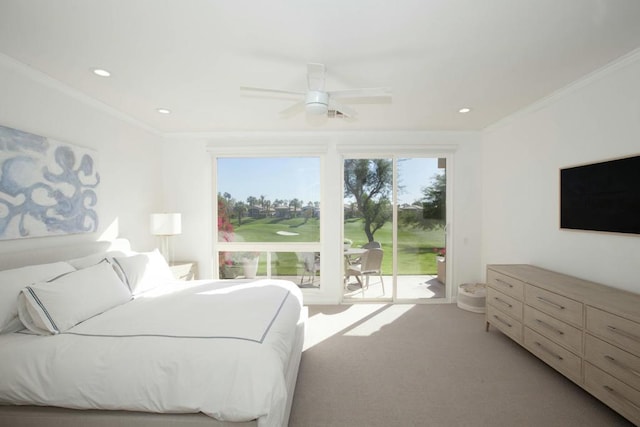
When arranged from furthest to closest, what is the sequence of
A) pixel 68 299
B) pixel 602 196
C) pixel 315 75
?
pixel 602 196, pixel 315 75, pixel 68 299

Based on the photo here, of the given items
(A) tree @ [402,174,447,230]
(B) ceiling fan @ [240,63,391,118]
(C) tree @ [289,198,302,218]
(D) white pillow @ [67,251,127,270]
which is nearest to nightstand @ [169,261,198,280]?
(D) white pillow @ [67,251,127,270]

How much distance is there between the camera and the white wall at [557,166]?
2.33m

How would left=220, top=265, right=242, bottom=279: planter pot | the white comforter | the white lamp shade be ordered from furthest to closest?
left=220, top=265, right=242, bottom=279: planter pot, the white lamp shade, the white comforter

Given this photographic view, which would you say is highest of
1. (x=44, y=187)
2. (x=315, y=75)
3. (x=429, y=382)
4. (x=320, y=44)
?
(x=320, y=44)

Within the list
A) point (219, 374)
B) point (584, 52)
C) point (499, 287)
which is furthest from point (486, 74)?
point (219, 374)

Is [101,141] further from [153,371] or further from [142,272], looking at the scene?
[153,371]

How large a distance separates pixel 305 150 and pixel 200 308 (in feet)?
9.28

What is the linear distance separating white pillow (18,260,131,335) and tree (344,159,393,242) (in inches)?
124

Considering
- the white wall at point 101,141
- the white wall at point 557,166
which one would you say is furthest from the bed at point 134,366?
the white wall at point 557,166

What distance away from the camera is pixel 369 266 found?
442cm

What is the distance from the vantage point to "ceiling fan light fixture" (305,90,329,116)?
219 centimetres

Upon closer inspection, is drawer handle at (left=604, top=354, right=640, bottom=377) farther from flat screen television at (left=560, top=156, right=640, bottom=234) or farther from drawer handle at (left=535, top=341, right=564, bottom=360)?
flat screen television at (left=560, top=156, right=640, bottom=234)

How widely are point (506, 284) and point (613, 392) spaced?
1213 millimetres

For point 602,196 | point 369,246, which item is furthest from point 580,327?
point 369,246
